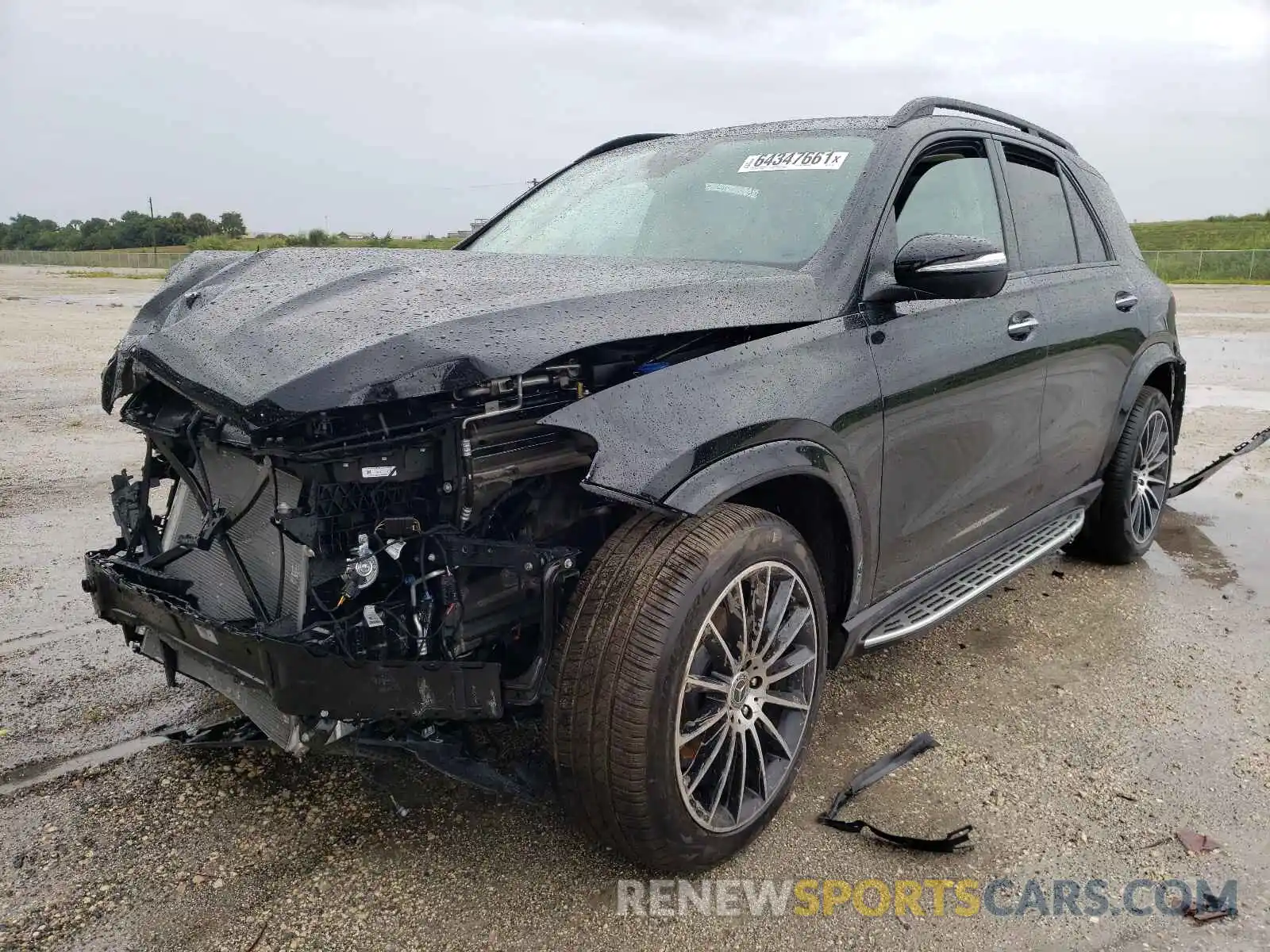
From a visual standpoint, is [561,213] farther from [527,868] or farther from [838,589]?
[527,868]

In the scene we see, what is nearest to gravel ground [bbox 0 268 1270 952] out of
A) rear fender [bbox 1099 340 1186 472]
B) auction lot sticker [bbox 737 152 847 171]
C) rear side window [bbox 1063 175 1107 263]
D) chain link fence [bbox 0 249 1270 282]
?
rear fender [bbox 1099 340 1186 472]

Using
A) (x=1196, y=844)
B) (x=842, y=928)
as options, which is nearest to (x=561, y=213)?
(x=842, y=928)

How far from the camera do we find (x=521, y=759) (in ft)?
8.96

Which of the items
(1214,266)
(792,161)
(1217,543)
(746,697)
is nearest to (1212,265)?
(1214,266)

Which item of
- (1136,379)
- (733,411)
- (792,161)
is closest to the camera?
(733,411)

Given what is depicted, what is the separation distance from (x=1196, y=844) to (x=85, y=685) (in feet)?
11.8

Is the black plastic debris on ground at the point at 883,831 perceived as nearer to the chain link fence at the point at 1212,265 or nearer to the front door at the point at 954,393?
the front door at the point at 954,393

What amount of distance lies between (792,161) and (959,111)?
0.84m

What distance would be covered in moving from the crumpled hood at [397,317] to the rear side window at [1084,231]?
2.09 m

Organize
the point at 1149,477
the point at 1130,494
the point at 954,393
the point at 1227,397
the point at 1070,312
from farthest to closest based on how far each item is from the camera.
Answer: the point at 1227,397 → the point at 1149,477 → the point at 1130,494 → the point at 1070,312 → the point at 954,393

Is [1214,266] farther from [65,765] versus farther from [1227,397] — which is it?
[65,765]

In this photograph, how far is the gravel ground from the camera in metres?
2.31

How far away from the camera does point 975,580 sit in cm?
353

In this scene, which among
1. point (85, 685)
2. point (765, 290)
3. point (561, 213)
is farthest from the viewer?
point (561, 213)
